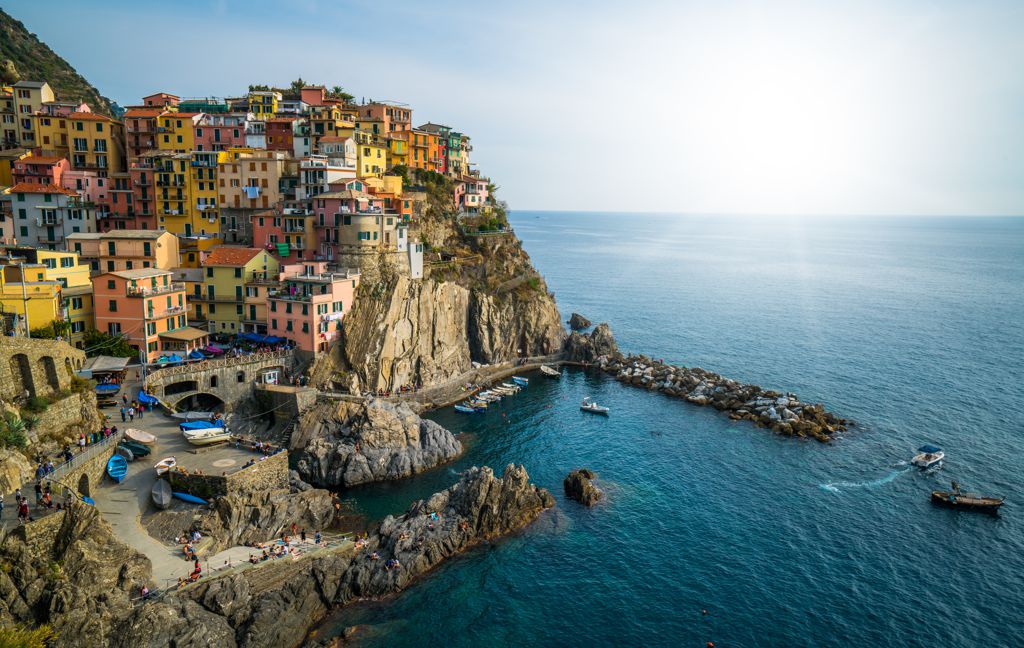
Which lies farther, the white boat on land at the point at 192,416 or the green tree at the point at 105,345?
the green tree at the point at 105,345

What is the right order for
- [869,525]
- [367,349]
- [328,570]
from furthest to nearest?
[367,349] → [869,525] → [328,570]

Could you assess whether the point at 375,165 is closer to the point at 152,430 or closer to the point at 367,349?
the point at 367,349

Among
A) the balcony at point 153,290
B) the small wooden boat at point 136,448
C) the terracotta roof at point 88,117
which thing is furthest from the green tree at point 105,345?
the terracotta roof at point 88,117

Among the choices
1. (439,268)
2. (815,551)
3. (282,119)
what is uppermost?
(282,119)

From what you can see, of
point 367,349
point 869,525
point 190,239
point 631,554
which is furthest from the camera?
point 190,239

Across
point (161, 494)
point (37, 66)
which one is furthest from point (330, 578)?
point (37, 66)

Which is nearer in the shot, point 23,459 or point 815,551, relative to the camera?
point 23,459

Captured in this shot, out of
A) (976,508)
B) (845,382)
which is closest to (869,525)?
(976,508)

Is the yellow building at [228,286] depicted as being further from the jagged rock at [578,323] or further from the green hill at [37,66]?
Answer: the green hill at [37,66]
